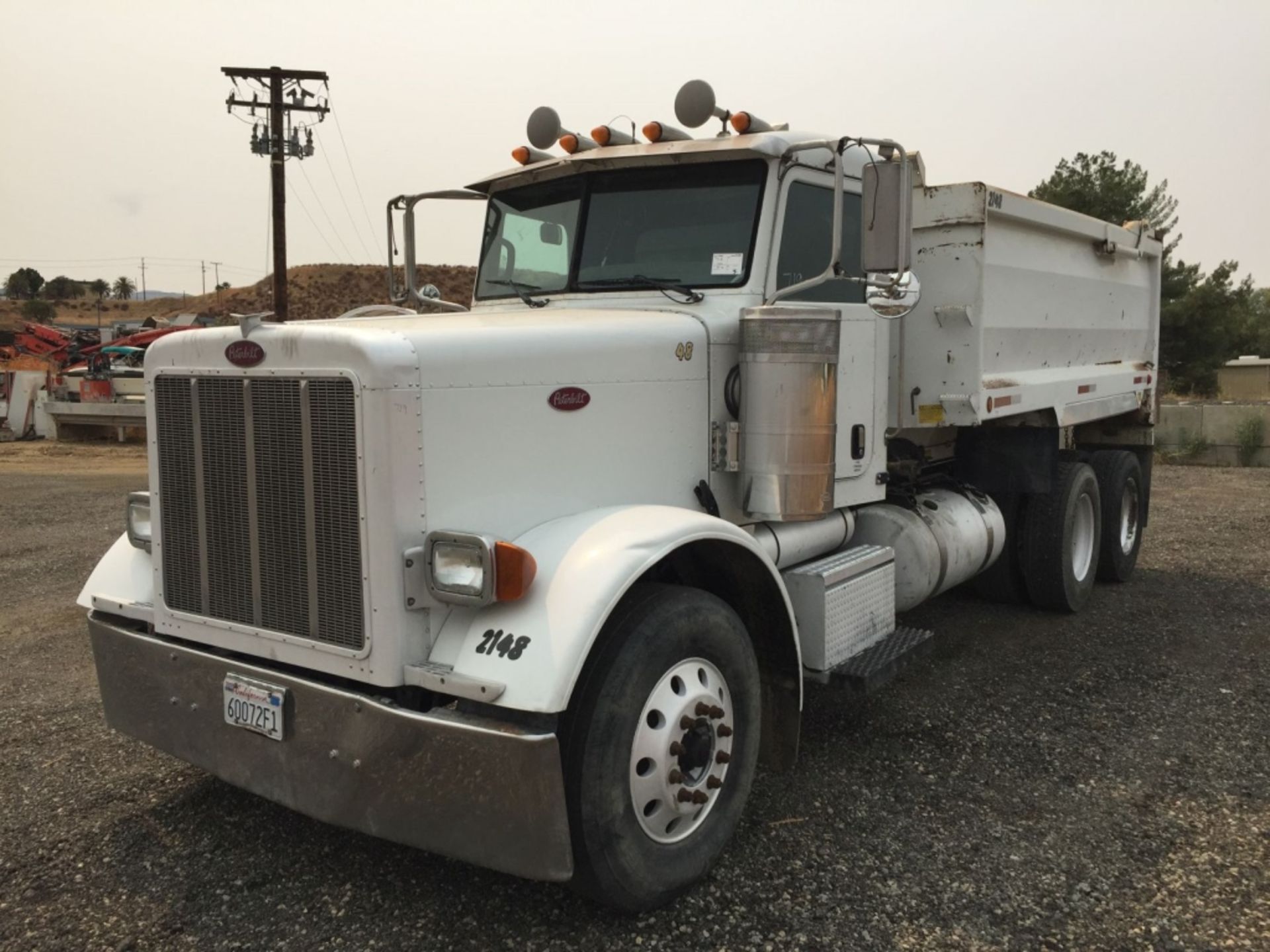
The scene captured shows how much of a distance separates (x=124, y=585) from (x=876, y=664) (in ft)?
9.80

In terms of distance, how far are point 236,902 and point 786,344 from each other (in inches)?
107

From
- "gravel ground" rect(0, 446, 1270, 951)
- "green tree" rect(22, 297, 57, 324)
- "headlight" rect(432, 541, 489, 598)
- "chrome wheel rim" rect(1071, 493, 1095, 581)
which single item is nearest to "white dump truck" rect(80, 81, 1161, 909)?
"headlight" rect(432, 541, 489, 598)

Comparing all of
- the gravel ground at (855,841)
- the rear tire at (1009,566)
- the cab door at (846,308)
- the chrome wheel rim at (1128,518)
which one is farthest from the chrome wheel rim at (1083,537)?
the cab door at (846,308)

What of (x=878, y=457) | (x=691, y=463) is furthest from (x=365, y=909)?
(x=878, y=457)

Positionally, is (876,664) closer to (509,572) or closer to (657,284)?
(657,284)

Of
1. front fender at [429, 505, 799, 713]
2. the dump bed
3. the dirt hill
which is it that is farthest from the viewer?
the dirt hill

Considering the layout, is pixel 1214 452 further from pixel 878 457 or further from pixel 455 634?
pixel 455 634

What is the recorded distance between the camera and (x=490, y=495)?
10.7 ft

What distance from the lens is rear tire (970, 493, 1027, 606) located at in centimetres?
680

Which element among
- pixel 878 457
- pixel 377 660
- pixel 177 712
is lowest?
pixel 177 712

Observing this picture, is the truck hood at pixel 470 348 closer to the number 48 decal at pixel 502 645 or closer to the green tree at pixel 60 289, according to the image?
the number 48 decal at pixel 502 645

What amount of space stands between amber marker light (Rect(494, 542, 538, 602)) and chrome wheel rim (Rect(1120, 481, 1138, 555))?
6.15 metres

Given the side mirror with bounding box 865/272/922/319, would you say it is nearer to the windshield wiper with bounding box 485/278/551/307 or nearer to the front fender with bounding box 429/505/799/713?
the front fender with bounding box 429/505/799/713

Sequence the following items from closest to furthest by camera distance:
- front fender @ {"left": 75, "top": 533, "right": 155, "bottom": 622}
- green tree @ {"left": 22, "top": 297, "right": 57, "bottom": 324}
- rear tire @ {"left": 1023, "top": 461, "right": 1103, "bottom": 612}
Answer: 1. front fender @ {"left": 75, "top": 533, "right": 155, "bottom": 622}
2. rear tire @ {"left": 1023, "top": 461, "right": 1103, "bottom": 612}
3. green tree @ {"left": 22, "top": 297, "right": 57, "bottom": 324}
